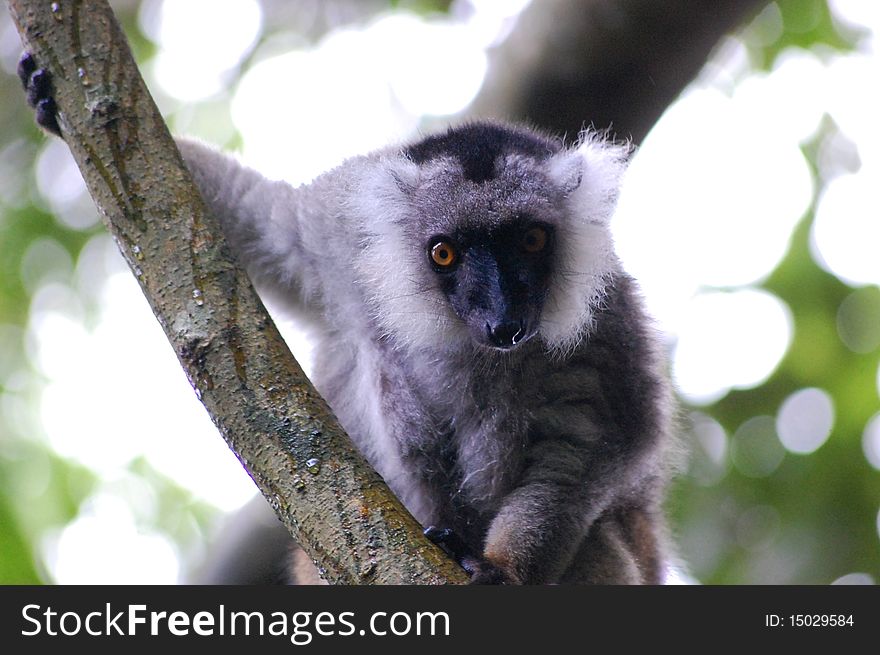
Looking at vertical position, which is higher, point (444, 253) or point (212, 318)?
point (444, 253)

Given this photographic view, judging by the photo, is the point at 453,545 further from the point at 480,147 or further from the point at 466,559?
the point at 480,147

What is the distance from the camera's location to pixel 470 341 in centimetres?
510

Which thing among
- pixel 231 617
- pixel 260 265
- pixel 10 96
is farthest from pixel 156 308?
pixel 10 96

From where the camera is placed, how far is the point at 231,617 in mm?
3447

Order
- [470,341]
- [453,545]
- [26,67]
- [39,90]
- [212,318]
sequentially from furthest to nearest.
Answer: [470,341] < [26,67] < [39,90] < [453,545] < [212,318]

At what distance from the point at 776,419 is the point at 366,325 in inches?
135

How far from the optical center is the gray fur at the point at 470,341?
491 cm

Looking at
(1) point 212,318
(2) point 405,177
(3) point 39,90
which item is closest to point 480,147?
(2) point 405,177

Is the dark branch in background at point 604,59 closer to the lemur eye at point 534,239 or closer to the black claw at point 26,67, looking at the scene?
the lemur eye at point 534,239

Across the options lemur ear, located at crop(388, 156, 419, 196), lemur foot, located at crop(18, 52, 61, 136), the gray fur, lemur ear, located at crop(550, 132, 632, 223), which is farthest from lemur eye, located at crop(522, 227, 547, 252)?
lemur foot, located at crop(18, 52, 61, 136)

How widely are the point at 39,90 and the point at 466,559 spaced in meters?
2.58

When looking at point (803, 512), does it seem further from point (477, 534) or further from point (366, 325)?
point (366, 325)

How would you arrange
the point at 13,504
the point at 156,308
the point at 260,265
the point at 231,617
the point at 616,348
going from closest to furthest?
the point at 231,617
the point at 156,308
the point at 616,348
the point at 260,265
the point at 13,504

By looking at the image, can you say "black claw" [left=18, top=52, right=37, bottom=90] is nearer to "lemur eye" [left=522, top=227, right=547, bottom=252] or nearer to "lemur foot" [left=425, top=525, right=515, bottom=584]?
"lemur eye" [left=522, top=227, right=547, bottom=252]
